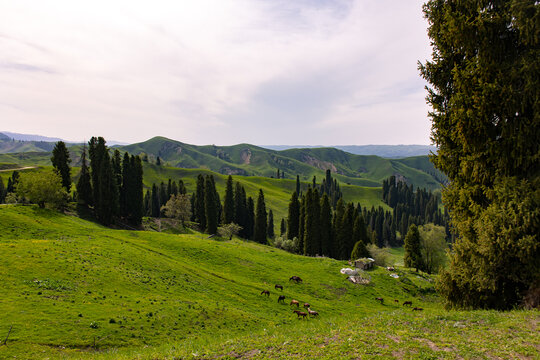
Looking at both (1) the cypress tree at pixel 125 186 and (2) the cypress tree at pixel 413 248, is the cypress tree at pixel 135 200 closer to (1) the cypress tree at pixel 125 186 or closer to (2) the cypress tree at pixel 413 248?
(1) the cypress tree at pixel 125 186

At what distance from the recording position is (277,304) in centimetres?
3584

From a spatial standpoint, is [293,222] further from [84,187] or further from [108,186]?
[84,187]

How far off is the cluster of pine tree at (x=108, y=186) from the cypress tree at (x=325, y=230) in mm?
61532

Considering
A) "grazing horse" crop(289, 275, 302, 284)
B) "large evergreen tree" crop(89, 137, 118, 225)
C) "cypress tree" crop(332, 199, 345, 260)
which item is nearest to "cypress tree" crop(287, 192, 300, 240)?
"cypress tree" crop(332, 199, 345, 260)

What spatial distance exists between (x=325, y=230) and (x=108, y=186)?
6791cm

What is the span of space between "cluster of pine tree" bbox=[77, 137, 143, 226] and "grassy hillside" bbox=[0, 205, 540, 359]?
19.4 metres

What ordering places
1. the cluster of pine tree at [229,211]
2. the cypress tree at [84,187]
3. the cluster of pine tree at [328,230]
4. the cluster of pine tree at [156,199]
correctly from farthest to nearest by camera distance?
the cluster of pine tree at [156,199] → the cluster of pine tree at [229,211] → the cluster of pine tree at [328,230] → the cypress tree at [84,187]

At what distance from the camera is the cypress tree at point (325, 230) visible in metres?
85.7

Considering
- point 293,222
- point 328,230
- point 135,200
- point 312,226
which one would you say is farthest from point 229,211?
point 328,230

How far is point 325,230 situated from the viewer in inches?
3396

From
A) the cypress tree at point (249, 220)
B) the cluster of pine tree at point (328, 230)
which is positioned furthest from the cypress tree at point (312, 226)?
the cypress tree at point (249, 220)

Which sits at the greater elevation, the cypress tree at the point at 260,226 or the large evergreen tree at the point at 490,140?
the large evergreen tree at the point at 490,140

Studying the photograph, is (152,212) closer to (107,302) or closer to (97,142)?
(97,142)

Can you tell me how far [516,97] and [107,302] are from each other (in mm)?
35261
